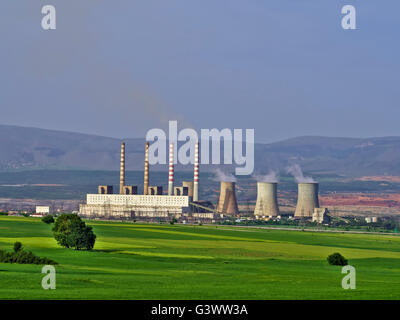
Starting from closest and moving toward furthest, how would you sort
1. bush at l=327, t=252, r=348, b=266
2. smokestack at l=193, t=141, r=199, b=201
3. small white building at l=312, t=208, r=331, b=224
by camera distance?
bush at l=327, t=252, r=348, b=266
small white building at l=312, t=208, r=331, b=224
smokestack at l=193, t=141, r=199, b=201

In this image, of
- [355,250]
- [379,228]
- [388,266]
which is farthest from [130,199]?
[388,266]

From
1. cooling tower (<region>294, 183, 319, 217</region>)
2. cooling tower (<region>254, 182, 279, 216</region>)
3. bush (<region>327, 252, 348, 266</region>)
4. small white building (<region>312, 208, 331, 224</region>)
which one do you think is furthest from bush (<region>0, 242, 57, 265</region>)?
cooling tower (<region>254, 182, 279, 216</region>)

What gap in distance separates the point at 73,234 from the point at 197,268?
13.9m

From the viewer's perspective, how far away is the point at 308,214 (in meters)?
146

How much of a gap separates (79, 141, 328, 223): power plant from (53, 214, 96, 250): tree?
2999 inches

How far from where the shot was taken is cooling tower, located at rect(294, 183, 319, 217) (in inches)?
A: 5664

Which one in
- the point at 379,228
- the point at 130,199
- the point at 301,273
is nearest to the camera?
the point at 301,273

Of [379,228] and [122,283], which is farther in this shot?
[379,228]

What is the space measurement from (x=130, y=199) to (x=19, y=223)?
6439 centimetres

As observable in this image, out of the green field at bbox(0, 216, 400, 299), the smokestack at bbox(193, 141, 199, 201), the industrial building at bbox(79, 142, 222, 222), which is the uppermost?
the smokestack at bbox(193, 141, 199, 201)

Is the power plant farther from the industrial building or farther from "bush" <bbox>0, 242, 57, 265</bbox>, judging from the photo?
"bush" <bbox>0, 242, 57, 265</bbox>

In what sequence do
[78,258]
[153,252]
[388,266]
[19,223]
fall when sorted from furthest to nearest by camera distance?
[19,223] < [153,252] < [388,266] < [78,258]

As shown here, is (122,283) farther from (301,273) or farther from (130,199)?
(130,199)
